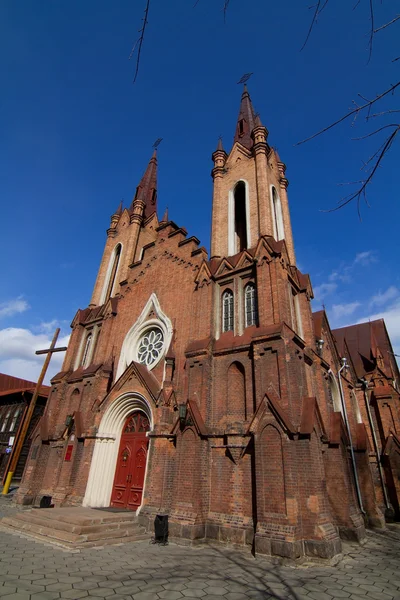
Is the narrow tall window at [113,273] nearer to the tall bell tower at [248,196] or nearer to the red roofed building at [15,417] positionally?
the tall bell tower at [248,196]

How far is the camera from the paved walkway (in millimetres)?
5720

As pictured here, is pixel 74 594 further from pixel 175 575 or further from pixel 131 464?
pixel 131 464

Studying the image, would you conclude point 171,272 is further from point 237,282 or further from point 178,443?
point 178,443

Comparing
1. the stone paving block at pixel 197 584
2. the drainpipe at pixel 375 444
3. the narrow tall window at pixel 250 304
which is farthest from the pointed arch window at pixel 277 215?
the stone paving block at pixel 197 584

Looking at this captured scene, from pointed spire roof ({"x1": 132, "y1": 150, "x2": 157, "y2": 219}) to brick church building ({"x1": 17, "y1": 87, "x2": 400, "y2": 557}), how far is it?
A: 18.9 ft

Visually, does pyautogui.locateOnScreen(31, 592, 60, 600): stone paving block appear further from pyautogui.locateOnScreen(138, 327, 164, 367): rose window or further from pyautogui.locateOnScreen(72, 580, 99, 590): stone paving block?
pyautogui.locateOnScreen(138, 327, 164, 367): rose window

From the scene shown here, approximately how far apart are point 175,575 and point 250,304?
8.96m

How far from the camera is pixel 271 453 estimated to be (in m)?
9.54

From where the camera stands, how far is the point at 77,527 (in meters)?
9.17

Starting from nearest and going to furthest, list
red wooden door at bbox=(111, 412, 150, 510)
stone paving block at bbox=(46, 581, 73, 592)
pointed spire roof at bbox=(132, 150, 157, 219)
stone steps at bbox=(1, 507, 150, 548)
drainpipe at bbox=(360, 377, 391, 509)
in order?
stone paving block at bbox=(46, 581, 73, 592) → stone steps at bbox=(1, 507, 150, 548) → red wooden door at bbox=(111, 412, 150, 510) → drainpipe at bbox=(360, 377, 391, 509) → pointed spire roof at bbox=(132, 150, 157, 219)

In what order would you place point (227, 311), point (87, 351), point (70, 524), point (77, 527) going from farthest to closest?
point (87, 351)
point (227, 311)
point (70, 524)
point (77, 527)

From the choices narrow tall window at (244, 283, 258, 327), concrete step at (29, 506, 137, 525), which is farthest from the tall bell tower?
concrete step at (29, 506, 137, 525)

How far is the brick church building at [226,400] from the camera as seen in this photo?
9688mm

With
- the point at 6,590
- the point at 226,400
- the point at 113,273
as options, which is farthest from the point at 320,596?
the point at 113,273
